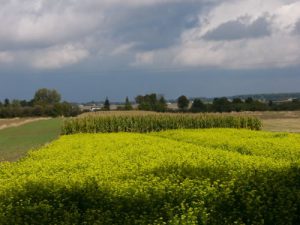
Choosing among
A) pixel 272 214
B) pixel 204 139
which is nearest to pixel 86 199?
pixel 272 214

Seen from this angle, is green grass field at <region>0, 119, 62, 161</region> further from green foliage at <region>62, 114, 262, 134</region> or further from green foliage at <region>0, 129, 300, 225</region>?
green foliage at <region>0, 129, 300, 225</region>

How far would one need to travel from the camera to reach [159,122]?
42.5 m

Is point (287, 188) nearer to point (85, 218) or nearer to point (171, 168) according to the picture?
point (171, 168)

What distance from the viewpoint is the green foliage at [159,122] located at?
41.5 m

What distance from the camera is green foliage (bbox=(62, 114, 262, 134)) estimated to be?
41500 mm

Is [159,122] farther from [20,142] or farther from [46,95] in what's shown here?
[46,95]

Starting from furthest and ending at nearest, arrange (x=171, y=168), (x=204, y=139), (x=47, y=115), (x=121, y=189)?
(x=47, y=115) < (x=204, y=139) < (x=171, y=168) < (x=121, y=189)

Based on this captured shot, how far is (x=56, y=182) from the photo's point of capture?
25.9ft

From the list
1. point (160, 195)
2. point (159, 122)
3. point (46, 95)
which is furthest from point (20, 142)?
point (46, 95)

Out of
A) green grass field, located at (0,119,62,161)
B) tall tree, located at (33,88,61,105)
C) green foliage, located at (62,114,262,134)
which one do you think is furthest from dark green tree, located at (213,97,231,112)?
tall tree, located at (33,88,61,105)

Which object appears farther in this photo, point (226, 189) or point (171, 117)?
point (171, 117)

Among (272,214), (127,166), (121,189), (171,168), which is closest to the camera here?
(121,189)

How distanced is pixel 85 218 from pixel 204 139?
47.4 feet

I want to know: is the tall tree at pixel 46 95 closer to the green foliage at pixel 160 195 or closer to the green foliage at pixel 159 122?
the green foliage at pixel 159 122
